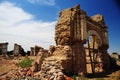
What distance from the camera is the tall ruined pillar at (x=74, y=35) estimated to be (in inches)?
603

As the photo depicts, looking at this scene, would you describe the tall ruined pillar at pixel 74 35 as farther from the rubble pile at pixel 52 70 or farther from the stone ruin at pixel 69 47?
the rubble pile at pixel 52 70

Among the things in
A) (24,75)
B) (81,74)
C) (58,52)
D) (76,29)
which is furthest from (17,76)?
(76,29)

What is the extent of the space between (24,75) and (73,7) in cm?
737

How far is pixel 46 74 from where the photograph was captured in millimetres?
12812

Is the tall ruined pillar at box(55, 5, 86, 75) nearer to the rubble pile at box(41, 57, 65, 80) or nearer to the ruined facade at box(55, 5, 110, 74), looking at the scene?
the ruined facade at box(55, 5, 110, 74)

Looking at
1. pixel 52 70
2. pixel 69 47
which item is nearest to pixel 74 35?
pixel 69 47

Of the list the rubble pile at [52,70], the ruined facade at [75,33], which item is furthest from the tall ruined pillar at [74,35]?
the rubble pile at [52,70]

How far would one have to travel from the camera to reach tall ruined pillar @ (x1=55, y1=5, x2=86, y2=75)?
50.3 ft

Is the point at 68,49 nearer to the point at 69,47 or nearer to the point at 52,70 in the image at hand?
the point at 69,47

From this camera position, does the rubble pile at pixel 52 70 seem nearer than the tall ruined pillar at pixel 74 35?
Yes

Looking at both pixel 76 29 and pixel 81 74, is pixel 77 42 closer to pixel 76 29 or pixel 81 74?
pixel 76 29

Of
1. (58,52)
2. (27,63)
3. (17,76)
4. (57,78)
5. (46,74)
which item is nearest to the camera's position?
(57,78)

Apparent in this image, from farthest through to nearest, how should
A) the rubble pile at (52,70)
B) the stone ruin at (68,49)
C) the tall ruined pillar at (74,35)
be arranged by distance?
the tall ruined pillar at (74,35)
the stone ruin at (68,49)
the rubble pile at (52,70)

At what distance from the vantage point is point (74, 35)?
15781mm
